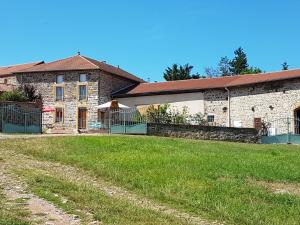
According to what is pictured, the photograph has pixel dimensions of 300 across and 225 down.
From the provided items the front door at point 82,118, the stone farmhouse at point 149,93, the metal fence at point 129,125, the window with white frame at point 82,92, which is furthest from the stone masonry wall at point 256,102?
the front door at point 82,118

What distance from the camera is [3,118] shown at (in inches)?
1040

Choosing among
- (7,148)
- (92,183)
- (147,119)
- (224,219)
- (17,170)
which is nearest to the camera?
(224,219)

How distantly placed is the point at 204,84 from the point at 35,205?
30.7 metres

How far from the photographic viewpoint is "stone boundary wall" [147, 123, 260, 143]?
2683cm

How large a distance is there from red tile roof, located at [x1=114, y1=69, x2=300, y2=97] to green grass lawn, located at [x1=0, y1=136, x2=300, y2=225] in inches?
664

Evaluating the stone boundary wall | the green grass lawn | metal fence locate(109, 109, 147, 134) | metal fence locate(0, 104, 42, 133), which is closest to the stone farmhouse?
the stone boundary wall

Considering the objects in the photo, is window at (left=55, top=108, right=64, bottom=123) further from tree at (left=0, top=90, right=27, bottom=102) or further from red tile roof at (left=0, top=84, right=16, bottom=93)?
tree at (left=0, top=90, right=27, bottom=102)

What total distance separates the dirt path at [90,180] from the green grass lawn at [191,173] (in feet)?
0.87

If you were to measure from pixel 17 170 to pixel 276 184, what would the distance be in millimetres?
6484

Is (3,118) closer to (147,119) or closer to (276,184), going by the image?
(147,119)

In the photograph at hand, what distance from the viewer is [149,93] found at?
4003 centimetres

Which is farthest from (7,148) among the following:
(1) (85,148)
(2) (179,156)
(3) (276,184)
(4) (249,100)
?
(4) (249,100)

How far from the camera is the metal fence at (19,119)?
85.9ft

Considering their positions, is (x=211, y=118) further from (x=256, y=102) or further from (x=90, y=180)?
(x=90, y=180)
